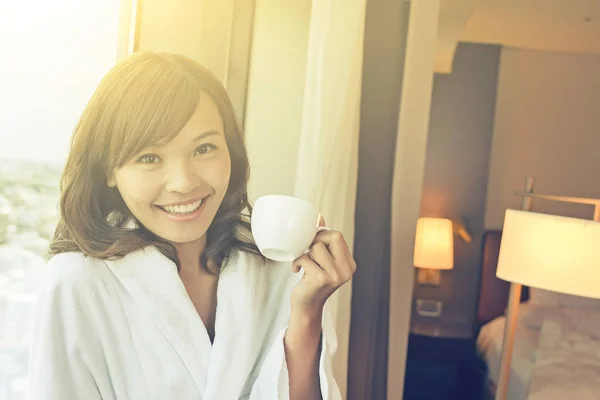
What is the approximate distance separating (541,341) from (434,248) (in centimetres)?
74

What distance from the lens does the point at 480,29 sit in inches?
120

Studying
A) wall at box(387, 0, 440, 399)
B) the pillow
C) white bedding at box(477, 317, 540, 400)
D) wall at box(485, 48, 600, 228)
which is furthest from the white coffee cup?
wall at box(485, 48, 600, 228)

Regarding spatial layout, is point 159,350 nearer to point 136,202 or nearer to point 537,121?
point 136,202

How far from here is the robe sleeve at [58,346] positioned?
2.39 ft

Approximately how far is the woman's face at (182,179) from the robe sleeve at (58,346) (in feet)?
0.46

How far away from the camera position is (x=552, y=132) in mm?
3340

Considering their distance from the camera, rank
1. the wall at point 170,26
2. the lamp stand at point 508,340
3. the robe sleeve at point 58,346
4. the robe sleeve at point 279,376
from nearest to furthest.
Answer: the robe sleeve at point 58,346 < the robe sleeve at point 279,376 < the wall at point 170,26 < the lamp stand at point 508,340

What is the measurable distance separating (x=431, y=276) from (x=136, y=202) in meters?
2.75

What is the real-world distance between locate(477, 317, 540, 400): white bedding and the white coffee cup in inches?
62.9

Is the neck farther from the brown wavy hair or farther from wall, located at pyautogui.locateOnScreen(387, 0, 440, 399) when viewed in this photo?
wall, located at pyautogui.locateOnScreen(387, 0, 440, 399)

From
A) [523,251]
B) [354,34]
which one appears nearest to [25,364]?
[354,34]

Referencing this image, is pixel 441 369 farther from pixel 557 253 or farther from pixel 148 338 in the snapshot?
pixel 148 338

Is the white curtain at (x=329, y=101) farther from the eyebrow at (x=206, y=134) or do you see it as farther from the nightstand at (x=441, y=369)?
the nightstand at (x=441, y=369)

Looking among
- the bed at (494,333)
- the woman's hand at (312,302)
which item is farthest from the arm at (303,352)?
the bed at (494,333)
